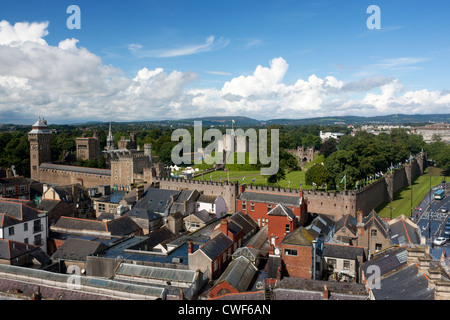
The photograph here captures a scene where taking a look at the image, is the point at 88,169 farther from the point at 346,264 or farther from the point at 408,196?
the point at 408,196

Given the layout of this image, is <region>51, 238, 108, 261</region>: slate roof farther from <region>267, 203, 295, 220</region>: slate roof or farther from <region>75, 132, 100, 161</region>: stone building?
<region>75, 132, 100, 161</region>: stone building

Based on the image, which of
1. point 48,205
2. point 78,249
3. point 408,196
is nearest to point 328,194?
point 408,196

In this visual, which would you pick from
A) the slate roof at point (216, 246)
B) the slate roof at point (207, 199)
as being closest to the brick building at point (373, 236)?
the slate roof at point (216, 246)

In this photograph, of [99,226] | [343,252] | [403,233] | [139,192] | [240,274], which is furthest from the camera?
[139,192]

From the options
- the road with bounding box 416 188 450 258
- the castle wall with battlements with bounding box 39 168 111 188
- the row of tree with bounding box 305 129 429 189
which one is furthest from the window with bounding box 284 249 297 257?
the castle wall with battlements with bounding box 39 168 111 188

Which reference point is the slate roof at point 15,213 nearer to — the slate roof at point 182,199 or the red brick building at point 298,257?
the slate roof at point 182,199
